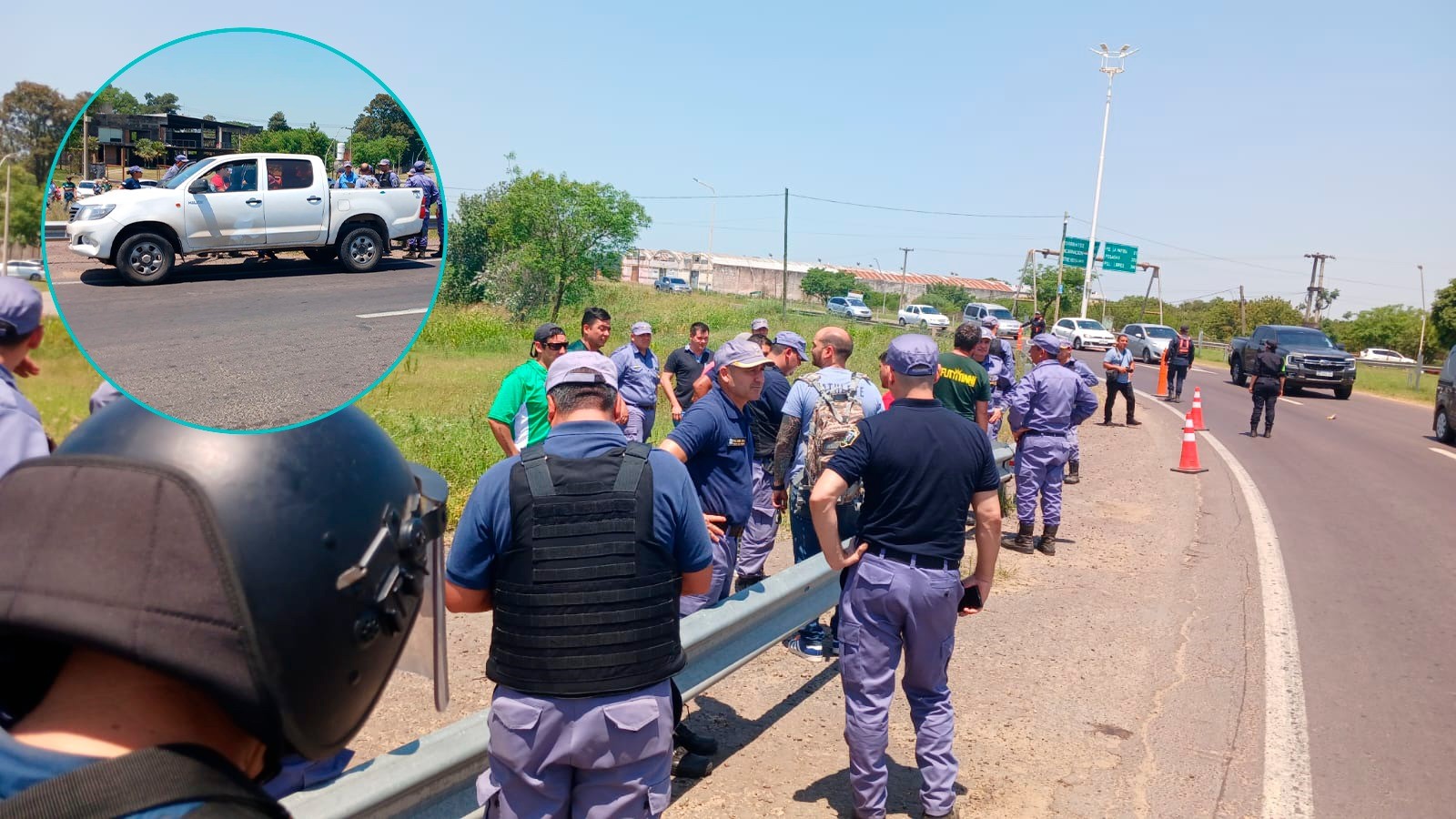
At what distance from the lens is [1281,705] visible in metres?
5.95

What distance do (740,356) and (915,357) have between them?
109 centimetres

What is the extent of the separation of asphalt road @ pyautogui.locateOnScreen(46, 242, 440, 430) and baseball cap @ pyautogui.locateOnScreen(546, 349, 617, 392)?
6.07ft

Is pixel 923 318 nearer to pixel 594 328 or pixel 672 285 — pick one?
pixel 672 285

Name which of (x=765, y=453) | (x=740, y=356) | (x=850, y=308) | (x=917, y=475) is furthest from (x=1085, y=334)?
(x=917, y=475)

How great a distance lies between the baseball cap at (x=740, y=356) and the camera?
215 inches

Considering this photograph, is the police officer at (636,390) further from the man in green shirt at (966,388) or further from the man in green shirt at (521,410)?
the man in green shirt at (966,388)

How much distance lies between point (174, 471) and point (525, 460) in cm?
209

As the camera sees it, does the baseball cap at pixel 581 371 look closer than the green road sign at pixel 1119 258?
Yes

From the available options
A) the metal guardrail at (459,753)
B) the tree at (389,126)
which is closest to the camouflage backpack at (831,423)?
the metal guardrail at (459,753)

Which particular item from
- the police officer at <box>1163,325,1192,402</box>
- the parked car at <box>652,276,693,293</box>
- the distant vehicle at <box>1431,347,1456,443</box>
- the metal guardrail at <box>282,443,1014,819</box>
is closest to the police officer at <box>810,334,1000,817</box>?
the metal guardrail at <box>282,443,1014,819</box>

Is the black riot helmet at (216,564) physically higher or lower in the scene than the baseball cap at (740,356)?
higher

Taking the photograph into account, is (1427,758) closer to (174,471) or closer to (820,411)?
(820,411)

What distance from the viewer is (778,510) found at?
7.20m

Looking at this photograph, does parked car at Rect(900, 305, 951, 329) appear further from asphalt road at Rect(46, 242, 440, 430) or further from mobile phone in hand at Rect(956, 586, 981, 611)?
asphalt road at Rect(46, 242, 440, 430)
